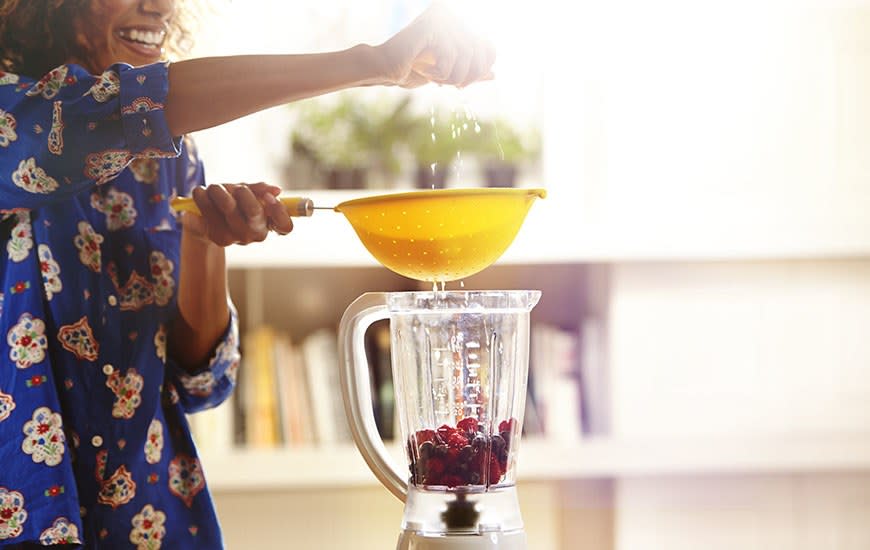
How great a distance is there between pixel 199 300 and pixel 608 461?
128cm

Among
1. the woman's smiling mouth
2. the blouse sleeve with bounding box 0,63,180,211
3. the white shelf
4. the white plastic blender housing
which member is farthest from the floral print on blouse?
the white shelf

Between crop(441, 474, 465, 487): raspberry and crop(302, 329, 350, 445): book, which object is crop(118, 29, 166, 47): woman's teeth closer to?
crop(441, 474, 465, 487): raspberry

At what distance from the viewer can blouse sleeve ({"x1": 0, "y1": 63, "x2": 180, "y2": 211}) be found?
2.24 ft

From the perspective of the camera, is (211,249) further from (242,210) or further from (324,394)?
(324,394)

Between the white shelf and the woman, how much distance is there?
1.05 meters

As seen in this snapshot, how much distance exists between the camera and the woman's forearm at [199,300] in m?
0.92

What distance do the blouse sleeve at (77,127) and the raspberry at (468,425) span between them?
27 centimetres

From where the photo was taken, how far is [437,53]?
711 mm

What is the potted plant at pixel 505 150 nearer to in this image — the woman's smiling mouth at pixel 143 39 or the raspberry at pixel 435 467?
the woman's smiling mouth at pixel 143 39

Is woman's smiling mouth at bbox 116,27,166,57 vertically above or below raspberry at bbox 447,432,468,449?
above

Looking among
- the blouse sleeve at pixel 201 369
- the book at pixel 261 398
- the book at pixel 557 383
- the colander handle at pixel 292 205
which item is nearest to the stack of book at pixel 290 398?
the book at pixel 261 398

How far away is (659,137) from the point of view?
81.0 inches

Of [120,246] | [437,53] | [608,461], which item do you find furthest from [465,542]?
[608,461]

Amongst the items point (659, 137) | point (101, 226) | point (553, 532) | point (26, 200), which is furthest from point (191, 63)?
point (553, 532)
